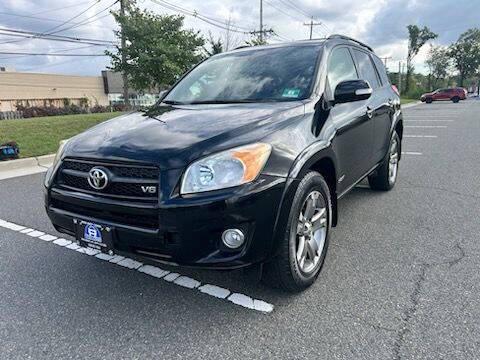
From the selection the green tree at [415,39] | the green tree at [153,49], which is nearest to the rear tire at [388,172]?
the green tree at [153,49]

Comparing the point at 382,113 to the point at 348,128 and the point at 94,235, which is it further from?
the point at 94,235

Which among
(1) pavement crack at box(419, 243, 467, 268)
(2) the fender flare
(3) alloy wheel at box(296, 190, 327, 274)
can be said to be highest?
(2) the fender flare

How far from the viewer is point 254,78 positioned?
3.51 metres

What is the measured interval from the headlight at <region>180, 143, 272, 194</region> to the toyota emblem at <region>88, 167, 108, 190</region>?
0.52 m

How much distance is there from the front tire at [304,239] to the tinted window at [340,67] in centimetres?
100

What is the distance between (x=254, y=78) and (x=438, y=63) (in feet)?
243

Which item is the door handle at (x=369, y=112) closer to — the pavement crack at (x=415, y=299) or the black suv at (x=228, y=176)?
the black suv at (x=228, y=176)

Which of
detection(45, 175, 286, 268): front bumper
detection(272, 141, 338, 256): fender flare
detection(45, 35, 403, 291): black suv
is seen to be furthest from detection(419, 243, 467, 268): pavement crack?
detection(45, 175, 286, 268): front bumper

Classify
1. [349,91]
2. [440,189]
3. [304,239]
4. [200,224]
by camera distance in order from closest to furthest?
[200,224]
[304,239]
[349,91]
[440,189]

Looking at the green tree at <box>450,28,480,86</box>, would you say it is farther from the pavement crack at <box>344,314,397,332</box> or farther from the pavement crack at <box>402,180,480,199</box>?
the pavement crack at <box>344,314,397,332</box>

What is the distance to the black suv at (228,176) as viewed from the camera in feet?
7.47

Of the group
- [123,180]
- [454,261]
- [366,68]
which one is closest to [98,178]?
[123,180]

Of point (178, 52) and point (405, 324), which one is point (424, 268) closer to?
point (405, 324)

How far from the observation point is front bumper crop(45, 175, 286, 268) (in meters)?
2.24
